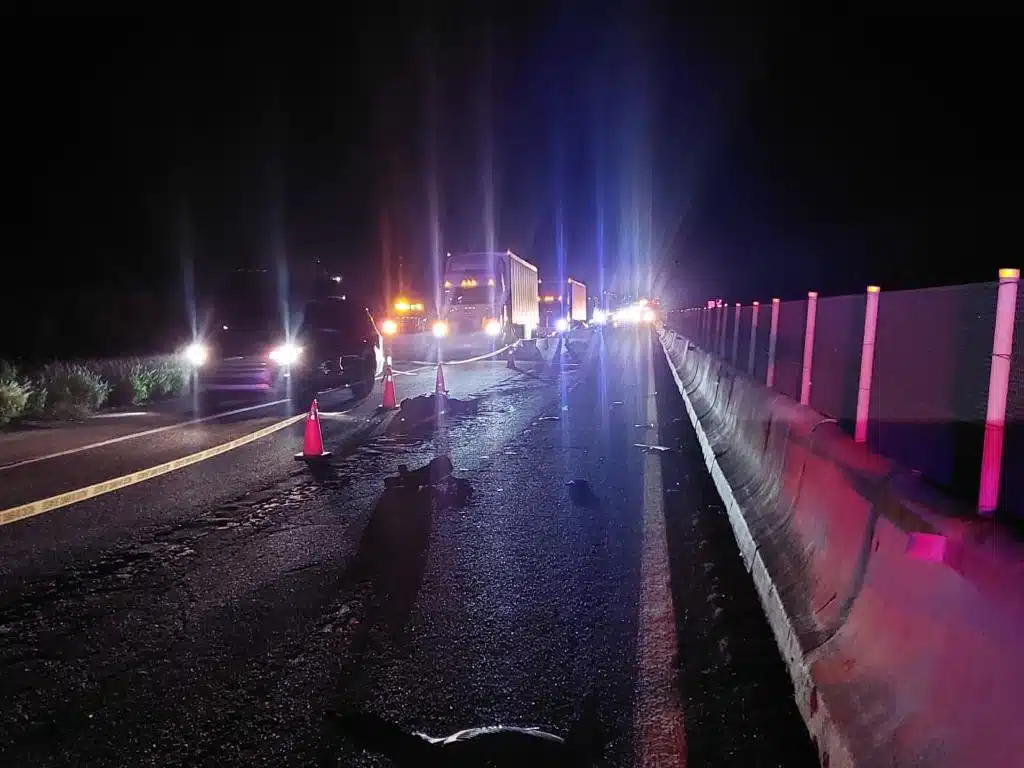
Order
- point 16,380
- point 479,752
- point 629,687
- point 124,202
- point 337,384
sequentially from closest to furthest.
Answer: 1. point 479,752
2. point 629,687
3. point 16,380
4. point 337,384
5. point 124,202

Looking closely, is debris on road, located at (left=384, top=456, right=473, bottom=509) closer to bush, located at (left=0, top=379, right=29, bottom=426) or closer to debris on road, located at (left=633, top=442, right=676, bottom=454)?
debris on road, located at (left=633, top=442, right=676, bottom=454)

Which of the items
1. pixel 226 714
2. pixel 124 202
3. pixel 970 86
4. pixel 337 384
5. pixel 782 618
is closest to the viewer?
pixel 226 714

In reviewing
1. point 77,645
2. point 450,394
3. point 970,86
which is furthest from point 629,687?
point 970,86

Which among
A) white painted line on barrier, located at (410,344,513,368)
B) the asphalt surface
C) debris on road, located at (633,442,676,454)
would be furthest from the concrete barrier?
white painted line on barrier, located at (410,344,513,368)

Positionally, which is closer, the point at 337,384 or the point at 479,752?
the point at 479,752

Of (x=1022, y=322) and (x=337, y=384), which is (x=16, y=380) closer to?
(x=337, y=384)

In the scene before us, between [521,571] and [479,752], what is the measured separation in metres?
2.16

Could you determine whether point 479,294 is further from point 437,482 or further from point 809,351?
point 809,351

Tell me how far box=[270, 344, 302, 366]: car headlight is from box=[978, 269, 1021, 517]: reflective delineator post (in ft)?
39.4

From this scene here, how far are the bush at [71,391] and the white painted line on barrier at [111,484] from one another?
14.4 feet

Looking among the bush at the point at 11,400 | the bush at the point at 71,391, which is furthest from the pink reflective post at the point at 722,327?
the bush at the point at 11,400

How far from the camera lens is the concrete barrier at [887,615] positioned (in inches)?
84.6

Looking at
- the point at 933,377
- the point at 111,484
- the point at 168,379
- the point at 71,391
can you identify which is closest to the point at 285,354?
the point at 71,391

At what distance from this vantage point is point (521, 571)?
16.9ft
